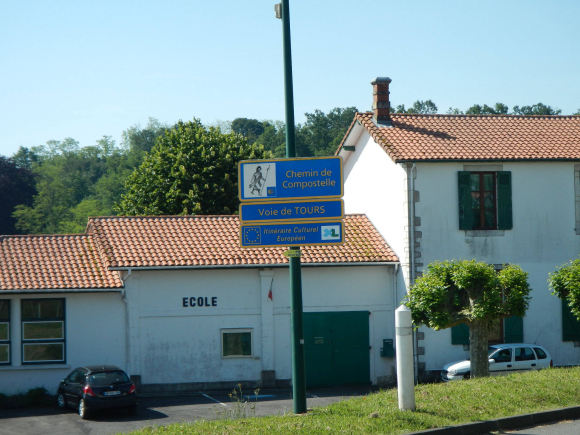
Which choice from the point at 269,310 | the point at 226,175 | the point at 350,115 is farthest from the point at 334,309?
the point at 350,115

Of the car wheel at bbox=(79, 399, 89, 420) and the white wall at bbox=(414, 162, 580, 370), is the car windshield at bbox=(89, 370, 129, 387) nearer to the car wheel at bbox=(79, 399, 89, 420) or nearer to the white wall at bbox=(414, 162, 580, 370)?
the car wheel at bbox=(79, 399, 89, 420)

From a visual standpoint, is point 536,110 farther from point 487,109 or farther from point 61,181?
point 61,181

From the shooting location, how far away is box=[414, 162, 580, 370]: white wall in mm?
21625

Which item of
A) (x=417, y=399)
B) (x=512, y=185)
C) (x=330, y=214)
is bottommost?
(x=417, y=399)

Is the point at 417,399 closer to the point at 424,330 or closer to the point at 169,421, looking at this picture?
the point at 169,421

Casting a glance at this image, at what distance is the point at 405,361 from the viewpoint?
11.3 meters

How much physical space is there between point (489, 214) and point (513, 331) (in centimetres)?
377

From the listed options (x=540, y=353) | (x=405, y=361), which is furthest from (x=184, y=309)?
(x=405, y=361)

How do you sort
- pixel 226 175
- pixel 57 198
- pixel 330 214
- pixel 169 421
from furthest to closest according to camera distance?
pixel 57 198 < pixel 226 175 < pixel 169 421 < pixel 330 214

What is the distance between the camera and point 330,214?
11.8m

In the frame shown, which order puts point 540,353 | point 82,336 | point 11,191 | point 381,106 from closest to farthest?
point 82,336 → point 540,353 → point 381,106 → point 11,191

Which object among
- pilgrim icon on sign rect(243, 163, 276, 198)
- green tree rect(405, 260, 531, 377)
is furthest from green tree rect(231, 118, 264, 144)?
pilgrim icon on sign rect(243, 163, 276, 198)

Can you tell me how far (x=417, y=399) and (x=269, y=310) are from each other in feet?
31.8

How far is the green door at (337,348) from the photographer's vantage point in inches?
858
